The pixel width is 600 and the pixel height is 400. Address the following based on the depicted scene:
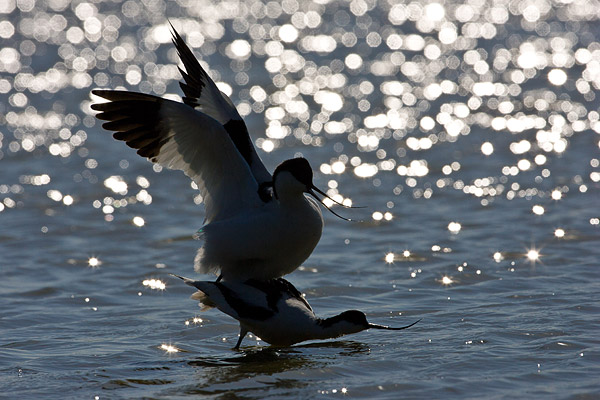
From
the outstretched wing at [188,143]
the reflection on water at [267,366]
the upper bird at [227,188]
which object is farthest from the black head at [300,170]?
the reflection on water at [267,366]

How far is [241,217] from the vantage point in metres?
6.84

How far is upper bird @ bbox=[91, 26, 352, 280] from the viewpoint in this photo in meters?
6.61

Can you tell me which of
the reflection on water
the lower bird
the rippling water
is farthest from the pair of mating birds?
the rippling water

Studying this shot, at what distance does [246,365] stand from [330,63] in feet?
38.7

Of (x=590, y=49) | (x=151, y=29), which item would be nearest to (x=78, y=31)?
(x=151, y=29)

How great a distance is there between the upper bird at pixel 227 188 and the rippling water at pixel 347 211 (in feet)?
2.07

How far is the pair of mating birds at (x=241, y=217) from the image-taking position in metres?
6.52

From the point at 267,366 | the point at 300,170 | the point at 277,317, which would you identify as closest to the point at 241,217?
the point at 300,170

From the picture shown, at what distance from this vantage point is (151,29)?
2067 cm

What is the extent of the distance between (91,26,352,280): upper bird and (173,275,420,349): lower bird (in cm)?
29

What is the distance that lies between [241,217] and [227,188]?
0.96ft

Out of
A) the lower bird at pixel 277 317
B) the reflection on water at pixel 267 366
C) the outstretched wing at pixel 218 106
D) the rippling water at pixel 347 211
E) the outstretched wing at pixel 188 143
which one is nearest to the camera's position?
the reflection on water at pixel 267 366

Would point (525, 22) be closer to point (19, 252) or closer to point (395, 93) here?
point (395, 93)

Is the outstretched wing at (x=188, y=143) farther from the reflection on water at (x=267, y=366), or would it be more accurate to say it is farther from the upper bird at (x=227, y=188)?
the reflection on water at (x=267, y=366)
